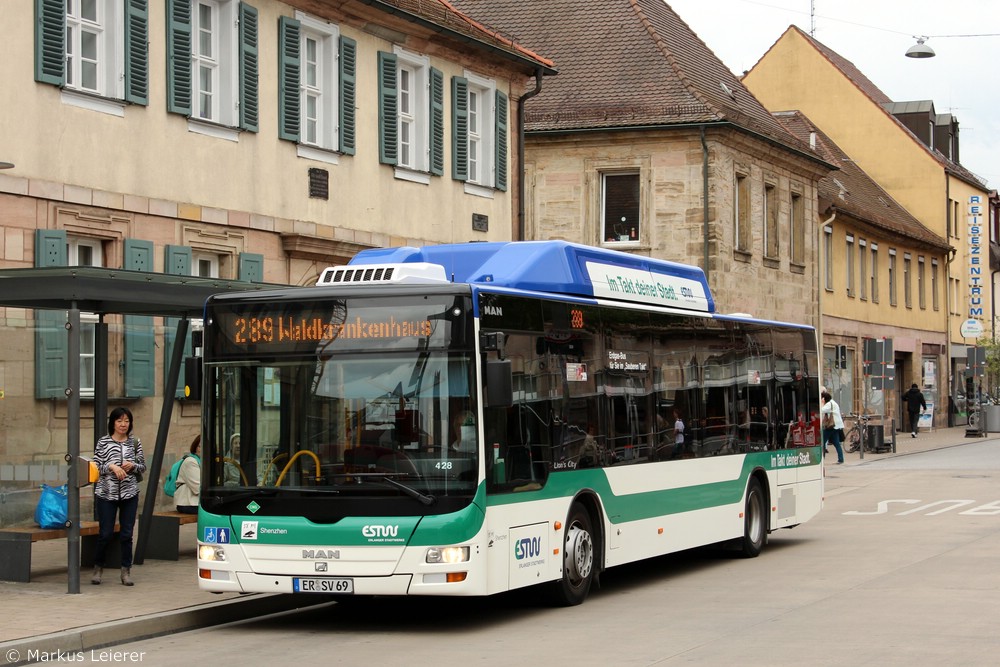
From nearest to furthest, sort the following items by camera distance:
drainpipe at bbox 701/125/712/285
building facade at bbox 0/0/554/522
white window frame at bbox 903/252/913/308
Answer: building facade at bbox 0/0/554/522, drainpipe at bbox 701/125/712/285, white window frame at bbox 903/252/913/308

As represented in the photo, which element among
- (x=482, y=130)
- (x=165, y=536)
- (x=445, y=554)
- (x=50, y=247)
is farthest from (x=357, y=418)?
(x=482, y=130)

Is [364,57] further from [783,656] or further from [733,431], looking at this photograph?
[783,656]

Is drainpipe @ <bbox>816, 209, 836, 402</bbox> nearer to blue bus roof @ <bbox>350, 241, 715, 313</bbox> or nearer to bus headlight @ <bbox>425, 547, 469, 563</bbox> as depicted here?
blue bus roof @ <bbox>350, 241, 715, 313</bbox>

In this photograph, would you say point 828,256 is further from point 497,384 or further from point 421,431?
point 421,431

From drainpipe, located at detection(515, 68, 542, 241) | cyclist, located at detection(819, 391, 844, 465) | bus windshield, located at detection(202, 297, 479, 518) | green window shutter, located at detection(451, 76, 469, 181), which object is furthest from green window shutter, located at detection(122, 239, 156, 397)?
cyclist, located at detection(819, 391, 844, 465)

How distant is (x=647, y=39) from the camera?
41.4 metres

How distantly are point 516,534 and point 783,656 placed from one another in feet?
8.68

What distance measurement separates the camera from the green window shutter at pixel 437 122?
26.3 metres

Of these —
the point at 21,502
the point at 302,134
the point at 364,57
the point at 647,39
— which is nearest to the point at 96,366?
the point at 21,502

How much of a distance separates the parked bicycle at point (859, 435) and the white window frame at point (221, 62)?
71.7 ft

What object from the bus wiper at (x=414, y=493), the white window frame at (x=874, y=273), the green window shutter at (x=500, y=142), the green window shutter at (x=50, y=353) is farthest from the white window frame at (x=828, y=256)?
the bus wiper at (x=414, y=493)

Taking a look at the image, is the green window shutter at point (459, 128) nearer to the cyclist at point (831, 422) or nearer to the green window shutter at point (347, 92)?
the green window shutter at point (347, 92)

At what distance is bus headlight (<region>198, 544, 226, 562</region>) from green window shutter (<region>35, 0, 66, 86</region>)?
791 cm

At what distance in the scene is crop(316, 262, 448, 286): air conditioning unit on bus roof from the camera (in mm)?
12359
